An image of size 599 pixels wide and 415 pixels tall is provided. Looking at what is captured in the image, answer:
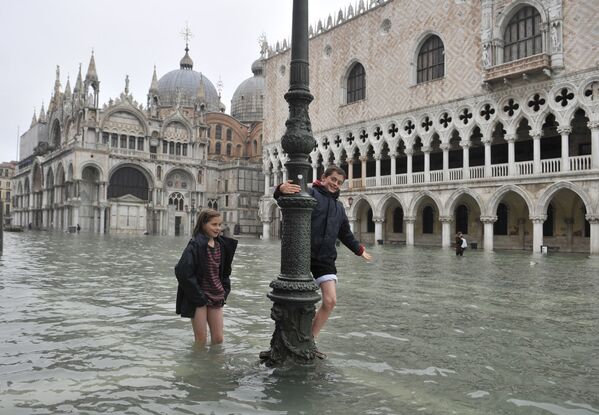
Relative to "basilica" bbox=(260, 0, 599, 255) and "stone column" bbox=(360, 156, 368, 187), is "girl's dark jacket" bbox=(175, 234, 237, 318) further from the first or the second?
"stone column" bbox=(360, 156, 368, 187)

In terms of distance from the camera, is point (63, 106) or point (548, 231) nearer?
point (548, 231)

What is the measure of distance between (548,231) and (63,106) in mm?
56887

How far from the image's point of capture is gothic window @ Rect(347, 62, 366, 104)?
37.2 m

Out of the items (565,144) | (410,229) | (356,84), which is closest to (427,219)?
(410,229)

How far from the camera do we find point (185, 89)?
70.3m

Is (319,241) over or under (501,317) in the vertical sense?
over

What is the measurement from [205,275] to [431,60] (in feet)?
100

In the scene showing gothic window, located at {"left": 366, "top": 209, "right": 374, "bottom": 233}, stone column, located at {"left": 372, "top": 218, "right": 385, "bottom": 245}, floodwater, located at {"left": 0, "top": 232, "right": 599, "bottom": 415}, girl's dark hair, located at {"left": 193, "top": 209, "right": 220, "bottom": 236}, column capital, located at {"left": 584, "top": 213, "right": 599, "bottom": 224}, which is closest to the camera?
floodwater, located at {"left": 0, "top": 232, "right": 599, "bottom": 415}

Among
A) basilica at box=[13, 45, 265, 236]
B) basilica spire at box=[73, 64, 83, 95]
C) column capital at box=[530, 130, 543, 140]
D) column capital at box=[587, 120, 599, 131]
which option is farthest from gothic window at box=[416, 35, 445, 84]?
basilica spire at box=[73, 64, 83, 95]

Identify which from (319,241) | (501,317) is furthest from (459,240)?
(319,241)

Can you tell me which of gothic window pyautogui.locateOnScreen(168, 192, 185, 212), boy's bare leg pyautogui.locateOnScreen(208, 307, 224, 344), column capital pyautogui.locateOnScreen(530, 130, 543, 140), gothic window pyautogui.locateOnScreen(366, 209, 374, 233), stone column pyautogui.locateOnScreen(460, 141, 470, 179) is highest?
column capital pyautogui.locateOnScreen(530, 130, 543, 140)

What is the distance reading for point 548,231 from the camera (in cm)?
2855

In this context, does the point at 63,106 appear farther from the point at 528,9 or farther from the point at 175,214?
the point at 528,9

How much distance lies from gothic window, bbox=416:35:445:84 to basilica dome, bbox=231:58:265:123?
4165cm
